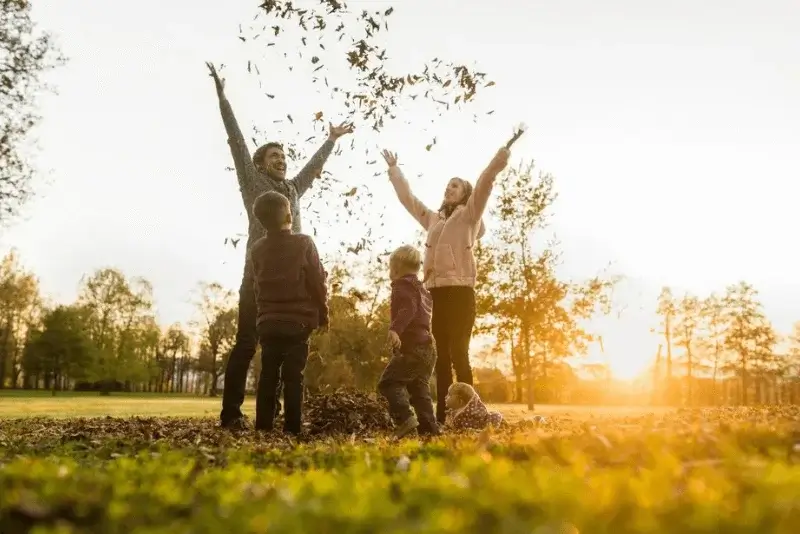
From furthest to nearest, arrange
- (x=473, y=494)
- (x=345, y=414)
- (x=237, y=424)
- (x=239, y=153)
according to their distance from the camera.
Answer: (x=345, y=414) → (x=239, y=153) → (x=237, y=424) → (x=473, y=494)

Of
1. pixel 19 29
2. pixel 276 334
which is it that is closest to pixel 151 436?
pixel 276 334

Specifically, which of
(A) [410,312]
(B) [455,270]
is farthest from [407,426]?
(B) [455,270]

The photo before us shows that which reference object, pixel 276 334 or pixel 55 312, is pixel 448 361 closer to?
pixel 276 334

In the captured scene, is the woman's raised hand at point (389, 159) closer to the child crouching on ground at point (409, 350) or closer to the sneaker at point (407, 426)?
the child crouching on ground at point (409, 350)

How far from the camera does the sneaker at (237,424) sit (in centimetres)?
761

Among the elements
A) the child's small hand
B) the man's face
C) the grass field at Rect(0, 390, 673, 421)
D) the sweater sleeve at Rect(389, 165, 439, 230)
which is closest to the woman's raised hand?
the sweater sleeve at Rect(389, 165, 439, 230)

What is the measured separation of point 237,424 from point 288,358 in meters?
1.33

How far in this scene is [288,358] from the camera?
6957 mm

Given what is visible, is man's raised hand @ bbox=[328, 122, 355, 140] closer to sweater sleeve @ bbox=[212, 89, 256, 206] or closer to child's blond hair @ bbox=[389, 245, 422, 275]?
sweater sleeve @ bbox=[212, 89, 256, 206]

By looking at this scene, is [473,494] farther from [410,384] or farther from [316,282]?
[410,384]

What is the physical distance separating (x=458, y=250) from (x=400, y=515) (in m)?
6.50

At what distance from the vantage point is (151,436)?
271 inches

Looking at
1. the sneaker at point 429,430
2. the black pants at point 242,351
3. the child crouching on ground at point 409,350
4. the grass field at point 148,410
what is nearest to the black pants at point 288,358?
the black pants at point 242,351

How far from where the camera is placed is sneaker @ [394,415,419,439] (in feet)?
22.6
